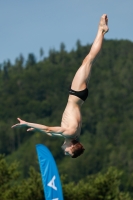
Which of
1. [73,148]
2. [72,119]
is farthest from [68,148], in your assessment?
[72,119]

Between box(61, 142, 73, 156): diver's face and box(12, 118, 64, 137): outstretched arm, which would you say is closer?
box(12, 118, 64, 137): outstretched arm

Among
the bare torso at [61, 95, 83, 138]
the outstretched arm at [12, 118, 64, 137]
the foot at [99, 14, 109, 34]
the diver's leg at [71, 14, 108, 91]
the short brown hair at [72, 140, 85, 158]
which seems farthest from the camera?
the foot at [99, 14, 109, 34]

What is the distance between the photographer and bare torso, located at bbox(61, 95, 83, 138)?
694 inches

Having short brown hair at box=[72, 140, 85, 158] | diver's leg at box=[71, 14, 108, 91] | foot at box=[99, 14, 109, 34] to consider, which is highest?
foot at box=[99, 14, 109, 34]

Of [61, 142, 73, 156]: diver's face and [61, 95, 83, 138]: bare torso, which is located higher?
[61, 95, 83, 138]: bare torso

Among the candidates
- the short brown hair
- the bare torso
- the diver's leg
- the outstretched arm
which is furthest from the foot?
the short brown hair

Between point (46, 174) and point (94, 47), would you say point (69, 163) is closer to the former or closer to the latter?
point (46, 174)

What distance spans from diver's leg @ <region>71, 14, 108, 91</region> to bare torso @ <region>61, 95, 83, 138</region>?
29 centimetres

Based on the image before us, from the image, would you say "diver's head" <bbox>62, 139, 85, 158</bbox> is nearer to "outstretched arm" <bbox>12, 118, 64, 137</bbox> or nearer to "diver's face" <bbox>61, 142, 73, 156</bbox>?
"diver's face" <bbox>61, 142, 73, 156</bbox>

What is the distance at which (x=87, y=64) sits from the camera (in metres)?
18.0

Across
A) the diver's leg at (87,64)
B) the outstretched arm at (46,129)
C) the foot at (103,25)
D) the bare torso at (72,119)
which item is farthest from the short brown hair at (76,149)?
the foot at (103,25)

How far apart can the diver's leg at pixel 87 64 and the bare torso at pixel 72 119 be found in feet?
0.96

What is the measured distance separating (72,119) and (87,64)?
4.20ft

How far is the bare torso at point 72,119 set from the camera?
17625mm
